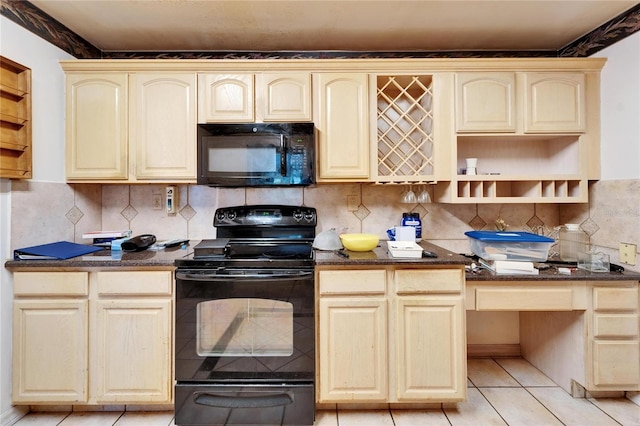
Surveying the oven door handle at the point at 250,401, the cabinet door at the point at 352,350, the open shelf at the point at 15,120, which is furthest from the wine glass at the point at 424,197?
the open shelf at the point at 15,120

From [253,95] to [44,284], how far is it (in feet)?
5.27

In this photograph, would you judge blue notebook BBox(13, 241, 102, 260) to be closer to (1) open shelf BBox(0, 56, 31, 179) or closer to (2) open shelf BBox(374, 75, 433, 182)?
(1) open shelf BBox(0, 56, 31, 179)

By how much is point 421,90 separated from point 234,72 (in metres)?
1.31

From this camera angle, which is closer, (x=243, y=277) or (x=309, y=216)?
(x=243, y=277)

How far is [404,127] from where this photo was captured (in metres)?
2.29

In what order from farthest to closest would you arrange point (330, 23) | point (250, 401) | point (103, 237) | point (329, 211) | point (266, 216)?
1. point (329, 211)
2. point (266, 216)
3. point (103, 237)
4. point (330, 23)
5. point (250, 401)

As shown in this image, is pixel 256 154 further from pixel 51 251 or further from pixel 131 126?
pixel 51 251

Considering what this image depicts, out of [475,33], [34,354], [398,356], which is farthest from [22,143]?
[475,33]

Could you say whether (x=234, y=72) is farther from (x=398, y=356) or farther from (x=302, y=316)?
(x=398, y=356)

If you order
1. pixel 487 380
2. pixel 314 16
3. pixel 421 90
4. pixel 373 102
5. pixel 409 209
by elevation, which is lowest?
pixel 487 380

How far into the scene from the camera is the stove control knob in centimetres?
225

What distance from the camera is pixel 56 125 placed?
1.99 meters

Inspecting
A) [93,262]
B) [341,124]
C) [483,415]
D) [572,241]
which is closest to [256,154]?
[341,124]

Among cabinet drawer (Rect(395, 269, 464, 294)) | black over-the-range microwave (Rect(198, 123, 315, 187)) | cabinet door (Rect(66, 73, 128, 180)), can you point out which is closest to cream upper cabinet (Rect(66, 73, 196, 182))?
cabinet door (Rect(66, 73, 128, 180))
